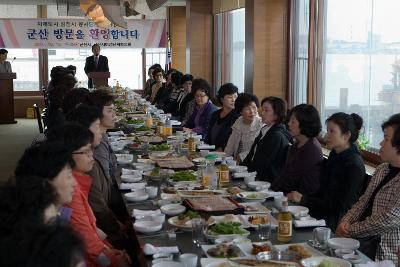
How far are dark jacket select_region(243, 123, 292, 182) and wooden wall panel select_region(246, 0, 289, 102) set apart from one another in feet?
9.73

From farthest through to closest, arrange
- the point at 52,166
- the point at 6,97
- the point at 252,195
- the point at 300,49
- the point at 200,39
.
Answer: the point at 6,97
the point at 200,39
the point at 300,49
the point at 252,195
the point at 52,166

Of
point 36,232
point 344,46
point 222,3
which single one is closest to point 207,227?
point 36,232

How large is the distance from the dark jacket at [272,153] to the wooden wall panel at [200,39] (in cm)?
693

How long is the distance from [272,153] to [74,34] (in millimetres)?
10562

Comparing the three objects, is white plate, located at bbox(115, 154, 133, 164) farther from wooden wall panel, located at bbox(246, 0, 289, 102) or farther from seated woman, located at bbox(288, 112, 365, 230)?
wooden wall panel, located at bbox(246, 0, 289, 102)

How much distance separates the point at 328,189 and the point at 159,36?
37.7 feet

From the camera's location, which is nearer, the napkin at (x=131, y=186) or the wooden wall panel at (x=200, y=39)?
the napkin at (x=131, y=186)

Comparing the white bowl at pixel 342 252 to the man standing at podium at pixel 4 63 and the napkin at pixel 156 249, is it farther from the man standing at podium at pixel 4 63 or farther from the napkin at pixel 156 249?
the man standing at podium at pixel 4 63

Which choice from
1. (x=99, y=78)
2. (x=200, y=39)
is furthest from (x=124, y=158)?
(x=99, y=78)

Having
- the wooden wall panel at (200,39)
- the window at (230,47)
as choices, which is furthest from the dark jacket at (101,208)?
the wooden wall panel at (200,39)

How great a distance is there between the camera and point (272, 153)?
4.52m

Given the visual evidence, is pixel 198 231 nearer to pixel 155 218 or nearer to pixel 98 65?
pixel 155 218

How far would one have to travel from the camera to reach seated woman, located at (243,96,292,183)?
4.52 meters

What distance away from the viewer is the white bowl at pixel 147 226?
2777 mm
